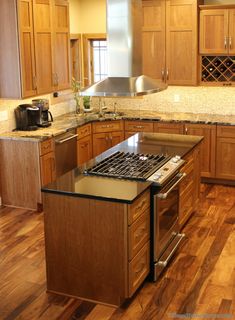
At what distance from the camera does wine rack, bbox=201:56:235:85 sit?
6938 mm

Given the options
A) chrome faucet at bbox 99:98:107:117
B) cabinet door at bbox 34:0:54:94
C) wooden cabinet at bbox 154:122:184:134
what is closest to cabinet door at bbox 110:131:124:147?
chrome faucet at bbox 99:98:107:117

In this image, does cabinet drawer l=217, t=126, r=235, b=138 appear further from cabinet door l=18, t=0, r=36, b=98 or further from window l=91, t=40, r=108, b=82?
cabinet door l=18, t=0, r=36, b=98

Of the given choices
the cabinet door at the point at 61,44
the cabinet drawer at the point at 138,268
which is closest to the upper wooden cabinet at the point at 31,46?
the cabinet door at the point at 61,44

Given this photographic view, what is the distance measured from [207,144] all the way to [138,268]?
3.28 metres

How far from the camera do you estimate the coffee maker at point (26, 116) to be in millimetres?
6316

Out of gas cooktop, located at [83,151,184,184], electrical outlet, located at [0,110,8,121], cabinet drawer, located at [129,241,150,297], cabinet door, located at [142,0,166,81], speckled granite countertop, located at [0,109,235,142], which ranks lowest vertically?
cabinet drawer, located at [129,241,150,297]

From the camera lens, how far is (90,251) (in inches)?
154

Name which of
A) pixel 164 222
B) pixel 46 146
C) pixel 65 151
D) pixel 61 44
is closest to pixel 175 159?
pixel 164 222

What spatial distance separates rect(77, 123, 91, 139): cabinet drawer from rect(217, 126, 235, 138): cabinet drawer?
1.84 metres

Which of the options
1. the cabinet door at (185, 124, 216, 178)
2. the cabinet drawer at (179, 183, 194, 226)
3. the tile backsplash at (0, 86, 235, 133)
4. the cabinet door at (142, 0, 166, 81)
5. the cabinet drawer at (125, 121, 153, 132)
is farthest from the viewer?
the tile backsplash at (0, 86, 235, 133)

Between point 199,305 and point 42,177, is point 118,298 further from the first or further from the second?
point 42,177

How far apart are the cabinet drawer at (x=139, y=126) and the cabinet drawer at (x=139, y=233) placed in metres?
3.21

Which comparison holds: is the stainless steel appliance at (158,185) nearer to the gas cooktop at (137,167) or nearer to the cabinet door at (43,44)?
the gas cooktop at (137,167)

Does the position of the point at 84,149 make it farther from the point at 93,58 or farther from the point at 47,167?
the point at 93,58
